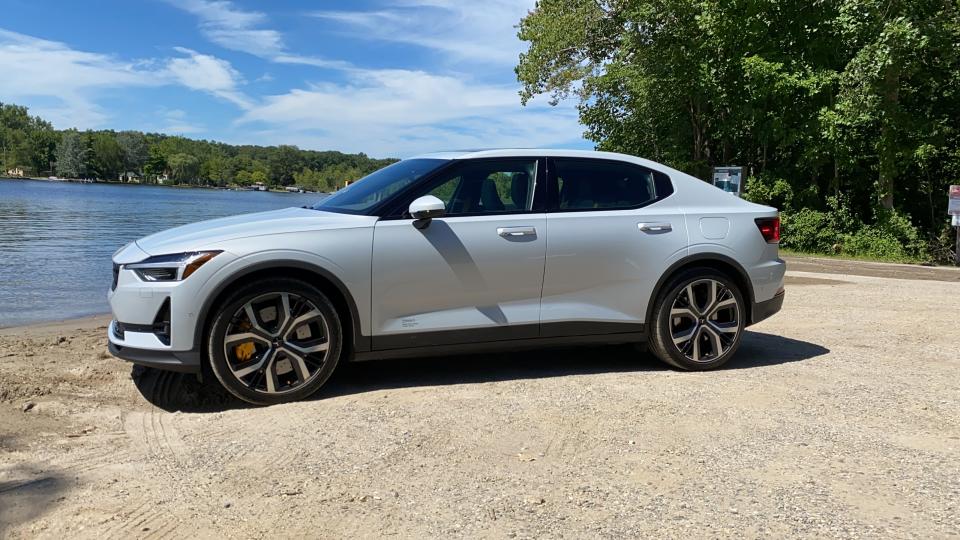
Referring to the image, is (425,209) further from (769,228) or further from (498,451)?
(769,228)

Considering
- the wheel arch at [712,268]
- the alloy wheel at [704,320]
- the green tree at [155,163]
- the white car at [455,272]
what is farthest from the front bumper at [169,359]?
the green tree at [155,163]

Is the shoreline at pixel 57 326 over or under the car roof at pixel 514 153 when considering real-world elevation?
under

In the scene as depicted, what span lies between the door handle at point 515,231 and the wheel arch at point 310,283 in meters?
1.10

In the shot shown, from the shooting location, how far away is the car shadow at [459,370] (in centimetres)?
467

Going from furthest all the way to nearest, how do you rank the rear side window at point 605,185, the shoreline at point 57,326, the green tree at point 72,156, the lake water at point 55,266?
the green tree at point 72,156, the lake water at point 55,266, the shoreline at point 57,326, the rear side window at point 605,185

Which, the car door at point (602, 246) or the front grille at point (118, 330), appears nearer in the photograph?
the front grille at point (118, 330)

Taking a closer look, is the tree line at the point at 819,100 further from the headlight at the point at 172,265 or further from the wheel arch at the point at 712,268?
the headlight at the point at 172,265

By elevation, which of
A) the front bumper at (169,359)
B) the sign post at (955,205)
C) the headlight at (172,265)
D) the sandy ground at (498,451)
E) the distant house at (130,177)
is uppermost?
the distant house at (130,177)

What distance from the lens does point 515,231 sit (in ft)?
16.1

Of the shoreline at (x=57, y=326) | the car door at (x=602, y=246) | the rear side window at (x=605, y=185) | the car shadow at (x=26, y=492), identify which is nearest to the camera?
the car shadow at (x=26, y=492)

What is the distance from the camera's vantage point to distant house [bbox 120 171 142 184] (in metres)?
149

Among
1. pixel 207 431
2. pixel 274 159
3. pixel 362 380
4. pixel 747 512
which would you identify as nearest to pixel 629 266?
pixel 362 380

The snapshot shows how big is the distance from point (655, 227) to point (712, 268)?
60 centimetres

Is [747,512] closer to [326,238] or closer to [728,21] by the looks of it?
[326,238]
